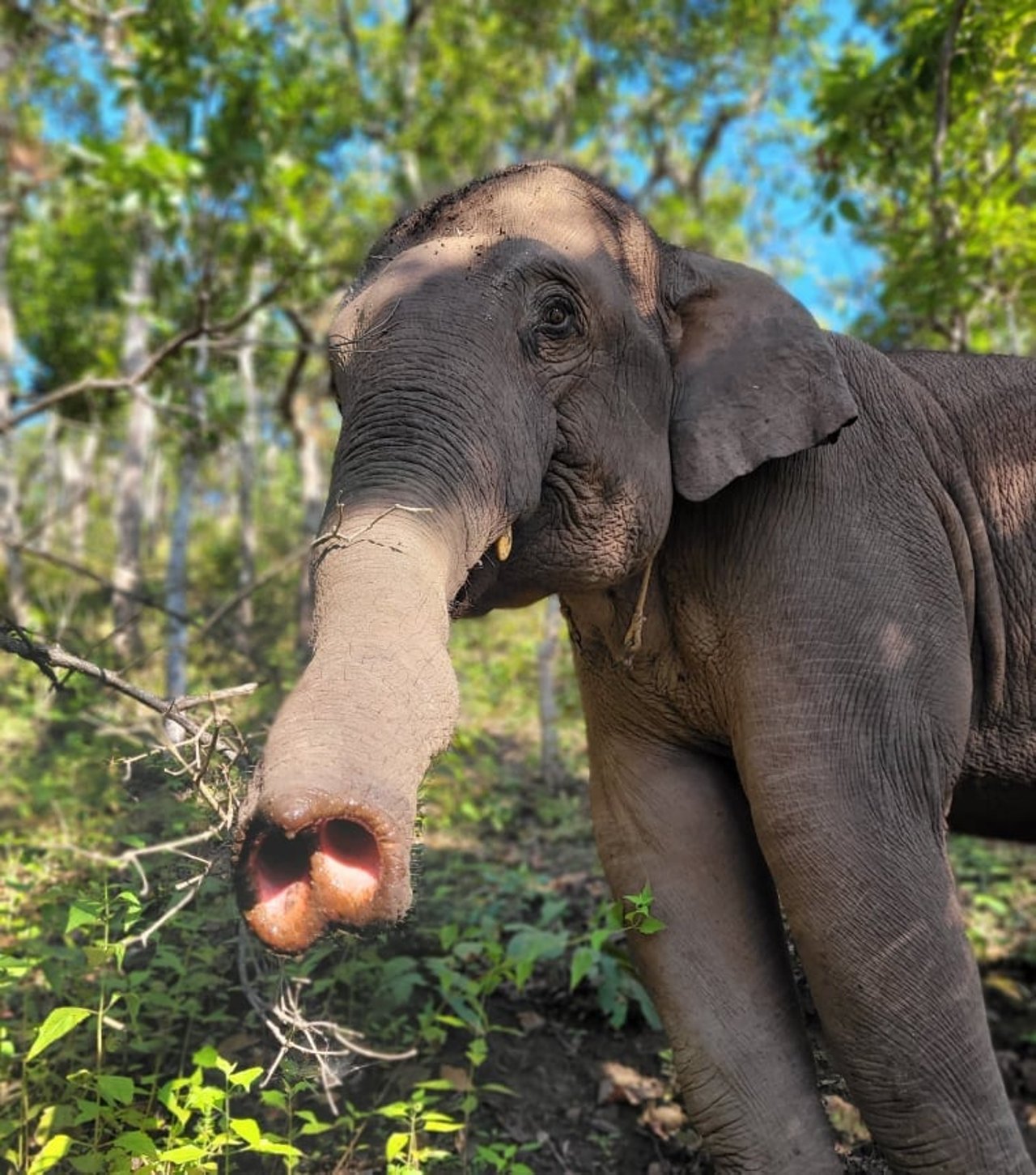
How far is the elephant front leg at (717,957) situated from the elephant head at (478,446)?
2.10 ft

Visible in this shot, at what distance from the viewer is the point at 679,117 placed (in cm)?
1200

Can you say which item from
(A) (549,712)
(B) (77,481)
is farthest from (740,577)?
(B) (77,481)

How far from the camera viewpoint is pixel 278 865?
132cm

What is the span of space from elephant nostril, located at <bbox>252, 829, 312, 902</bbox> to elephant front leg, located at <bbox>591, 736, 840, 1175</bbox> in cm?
142

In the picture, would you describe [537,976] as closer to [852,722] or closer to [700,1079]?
[700,1079]

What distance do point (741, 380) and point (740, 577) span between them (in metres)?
0.45

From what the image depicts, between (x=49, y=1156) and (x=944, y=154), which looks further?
(x=944, y=154)

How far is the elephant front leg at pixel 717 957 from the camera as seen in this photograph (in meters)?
2.33

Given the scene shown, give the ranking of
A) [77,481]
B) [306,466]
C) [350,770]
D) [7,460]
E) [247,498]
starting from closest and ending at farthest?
[350,770] < [7,460] < [306,466] < [247,498] < [77,481]

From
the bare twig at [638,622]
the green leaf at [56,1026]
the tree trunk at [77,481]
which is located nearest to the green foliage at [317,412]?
the green leaf at [56,1026]

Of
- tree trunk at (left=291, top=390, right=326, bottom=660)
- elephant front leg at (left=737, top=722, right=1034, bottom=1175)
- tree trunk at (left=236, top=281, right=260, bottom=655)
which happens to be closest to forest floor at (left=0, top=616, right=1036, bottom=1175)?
elephant front leg at (left=737, top=722, right=1034, bottom=1175)

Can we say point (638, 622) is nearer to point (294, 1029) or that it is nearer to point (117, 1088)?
point (294, 1029)

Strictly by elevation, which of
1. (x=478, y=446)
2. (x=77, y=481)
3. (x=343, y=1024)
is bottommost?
(x=343, y=1024)

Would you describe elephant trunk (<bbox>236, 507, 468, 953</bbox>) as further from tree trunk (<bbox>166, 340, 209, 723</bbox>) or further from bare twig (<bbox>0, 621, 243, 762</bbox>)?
tree trunk (<bbox>166, 340, 209, 723</bbox>)
